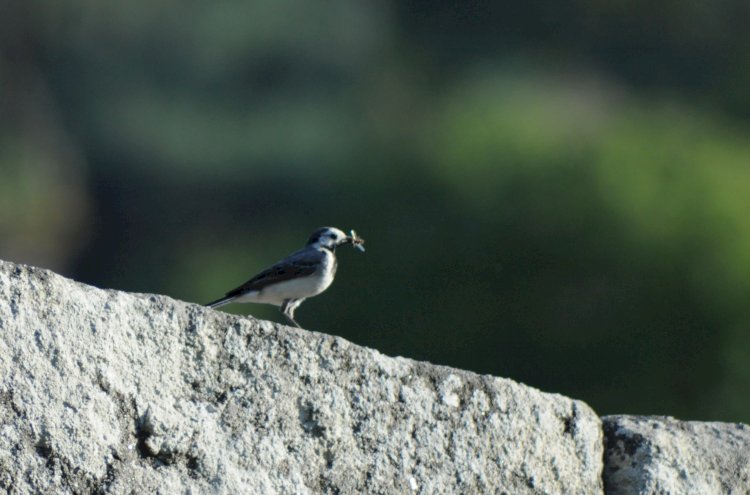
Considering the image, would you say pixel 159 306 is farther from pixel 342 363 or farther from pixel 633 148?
pixel 633 148

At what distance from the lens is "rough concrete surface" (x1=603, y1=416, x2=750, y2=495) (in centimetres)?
379

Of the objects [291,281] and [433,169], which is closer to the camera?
[291,281]

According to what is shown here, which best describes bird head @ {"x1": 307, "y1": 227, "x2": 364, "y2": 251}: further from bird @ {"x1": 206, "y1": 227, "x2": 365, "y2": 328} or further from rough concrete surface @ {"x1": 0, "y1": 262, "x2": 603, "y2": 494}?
rough concrete surface @ {"x1": 0, "y1": 262, "x2": 603, "y2": 494}

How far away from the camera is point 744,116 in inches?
1243

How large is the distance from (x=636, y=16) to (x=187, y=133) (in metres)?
12.5

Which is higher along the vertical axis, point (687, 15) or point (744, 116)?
point (687, 15)

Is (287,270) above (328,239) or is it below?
below

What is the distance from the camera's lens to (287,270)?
7055 mm

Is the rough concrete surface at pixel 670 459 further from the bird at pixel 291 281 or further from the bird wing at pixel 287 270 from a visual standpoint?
the bird wing at pixel 287 270

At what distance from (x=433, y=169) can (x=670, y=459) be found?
19.6 metres

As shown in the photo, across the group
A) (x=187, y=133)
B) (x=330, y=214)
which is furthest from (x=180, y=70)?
(x=330, y=214)

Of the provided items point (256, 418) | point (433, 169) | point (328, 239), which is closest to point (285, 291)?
point (328, 239)

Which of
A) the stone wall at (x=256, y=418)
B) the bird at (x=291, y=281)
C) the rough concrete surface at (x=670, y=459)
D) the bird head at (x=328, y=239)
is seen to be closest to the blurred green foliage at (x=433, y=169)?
the bird head at (x=328, y=239)

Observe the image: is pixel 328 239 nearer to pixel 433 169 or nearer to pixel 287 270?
pixel 287 270
